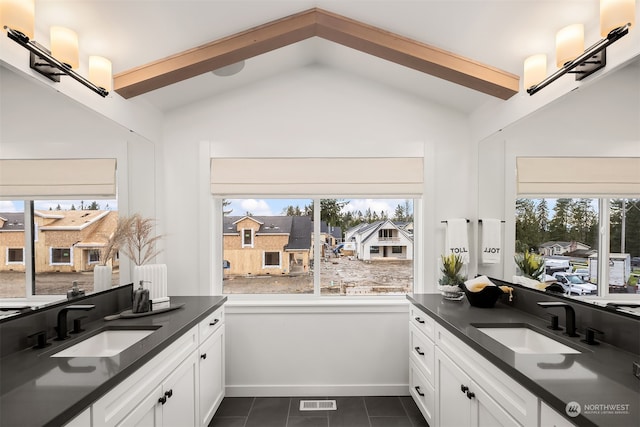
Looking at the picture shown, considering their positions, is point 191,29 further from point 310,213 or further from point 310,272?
point 310,272

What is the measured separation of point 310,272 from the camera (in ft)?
10.3

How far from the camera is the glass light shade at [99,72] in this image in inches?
77.5

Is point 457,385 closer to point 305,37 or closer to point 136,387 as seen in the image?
point 136,387

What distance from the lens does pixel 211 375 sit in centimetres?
246

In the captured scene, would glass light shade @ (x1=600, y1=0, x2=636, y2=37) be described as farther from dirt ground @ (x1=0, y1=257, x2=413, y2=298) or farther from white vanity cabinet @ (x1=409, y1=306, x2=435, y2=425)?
dirt ground @ (x1=0, y1=257, x2=413, y2=298)

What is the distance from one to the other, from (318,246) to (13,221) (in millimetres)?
2103

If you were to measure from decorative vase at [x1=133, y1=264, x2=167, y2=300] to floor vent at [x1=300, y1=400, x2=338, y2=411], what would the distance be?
139 centimetres

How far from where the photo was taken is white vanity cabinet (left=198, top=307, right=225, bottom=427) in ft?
7.43

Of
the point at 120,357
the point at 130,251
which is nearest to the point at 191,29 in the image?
the point at 130,251

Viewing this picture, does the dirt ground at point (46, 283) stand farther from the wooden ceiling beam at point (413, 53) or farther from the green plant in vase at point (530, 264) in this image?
the green plant in vase at point (530, 264)

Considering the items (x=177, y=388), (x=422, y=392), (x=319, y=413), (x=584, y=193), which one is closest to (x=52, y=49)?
(x=177, y=388)

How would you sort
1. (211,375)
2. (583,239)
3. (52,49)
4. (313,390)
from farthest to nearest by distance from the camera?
1. (313,390)
2. (211,375)
3. (583,239)
4. (52,49)

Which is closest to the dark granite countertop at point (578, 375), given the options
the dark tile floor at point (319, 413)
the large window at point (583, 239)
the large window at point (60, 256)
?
the large window at point (583, 239)

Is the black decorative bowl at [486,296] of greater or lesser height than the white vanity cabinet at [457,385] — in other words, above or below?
above
